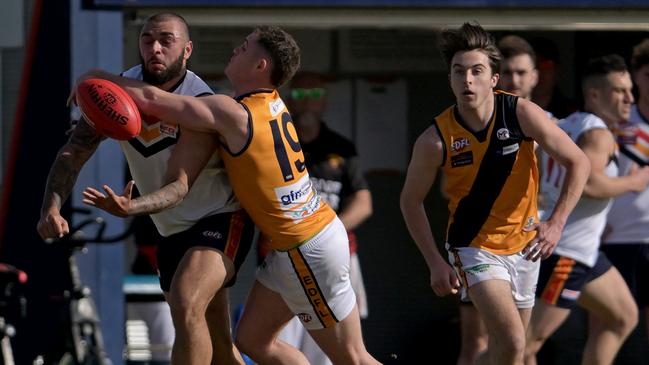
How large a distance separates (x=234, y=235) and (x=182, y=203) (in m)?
0.28

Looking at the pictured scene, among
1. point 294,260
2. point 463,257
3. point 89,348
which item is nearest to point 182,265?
point 294,260

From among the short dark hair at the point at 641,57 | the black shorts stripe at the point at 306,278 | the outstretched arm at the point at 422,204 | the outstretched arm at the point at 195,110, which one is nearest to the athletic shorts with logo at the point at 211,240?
the black shorts stripe at the point at 306,278

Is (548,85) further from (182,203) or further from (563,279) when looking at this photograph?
(182,203)

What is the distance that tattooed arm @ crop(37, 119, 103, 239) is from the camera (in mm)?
6797

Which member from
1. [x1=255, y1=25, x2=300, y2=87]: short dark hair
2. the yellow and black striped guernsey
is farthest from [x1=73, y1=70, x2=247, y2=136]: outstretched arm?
the yellow and black striped guernsey

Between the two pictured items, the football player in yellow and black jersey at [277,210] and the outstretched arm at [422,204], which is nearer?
the football player in yellow and black jersey at [277,210]

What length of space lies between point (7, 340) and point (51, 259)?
2.71 ft

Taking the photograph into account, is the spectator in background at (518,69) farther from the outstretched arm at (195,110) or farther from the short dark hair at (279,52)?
the outstretched arm at (195,110)

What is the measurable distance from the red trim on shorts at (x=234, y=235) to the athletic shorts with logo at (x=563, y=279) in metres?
2.30

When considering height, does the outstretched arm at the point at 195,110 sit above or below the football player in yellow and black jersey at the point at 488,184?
above

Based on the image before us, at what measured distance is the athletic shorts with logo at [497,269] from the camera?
24.4 feet

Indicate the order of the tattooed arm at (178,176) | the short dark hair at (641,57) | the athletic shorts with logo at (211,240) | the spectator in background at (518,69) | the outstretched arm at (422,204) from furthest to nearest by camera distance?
the short dark hair at (641,57), the spectator in background at (518,69), the outstretched arm at (422,204), the athletic shorts with logo at (211,240), the tattooed arm at (178,176)

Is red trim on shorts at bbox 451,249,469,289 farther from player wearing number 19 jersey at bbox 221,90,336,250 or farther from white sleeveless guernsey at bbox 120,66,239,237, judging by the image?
white sleeveless guernsey at bbox 120,66,239,237

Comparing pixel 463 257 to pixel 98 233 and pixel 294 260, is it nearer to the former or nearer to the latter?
pixel 294 260
